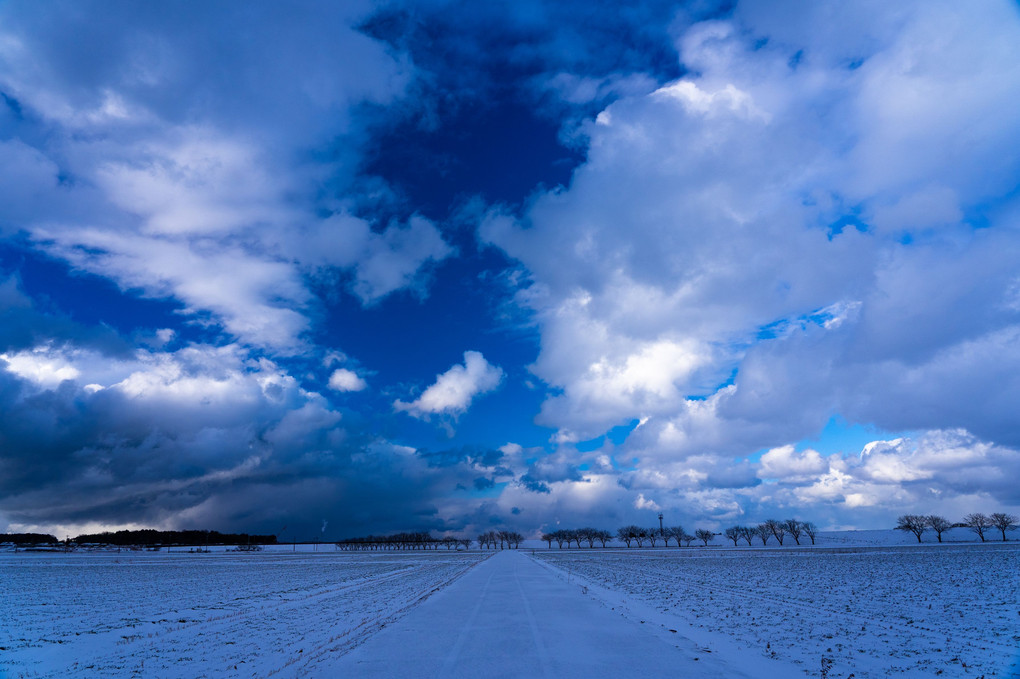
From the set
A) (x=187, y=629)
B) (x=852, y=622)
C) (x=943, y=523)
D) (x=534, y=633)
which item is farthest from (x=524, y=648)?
(x=943, y=523)

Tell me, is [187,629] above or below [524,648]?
below

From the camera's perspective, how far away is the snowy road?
50.5 feet

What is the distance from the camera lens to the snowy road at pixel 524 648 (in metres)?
15.4

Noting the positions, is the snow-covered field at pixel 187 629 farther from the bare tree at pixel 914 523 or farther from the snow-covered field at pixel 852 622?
the bare tree at pixel 914 523

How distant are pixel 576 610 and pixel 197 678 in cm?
1946

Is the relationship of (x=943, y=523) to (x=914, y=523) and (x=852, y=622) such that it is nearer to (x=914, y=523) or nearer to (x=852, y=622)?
(x=914, y=523)

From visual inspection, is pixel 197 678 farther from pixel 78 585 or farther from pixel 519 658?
pixel 78 585

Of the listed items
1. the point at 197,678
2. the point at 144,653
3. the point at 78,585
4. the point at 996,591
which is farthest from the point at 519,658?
the point at 78,585

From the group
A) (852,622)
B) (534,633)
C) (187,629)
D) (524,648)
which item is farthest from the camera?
(187,629)

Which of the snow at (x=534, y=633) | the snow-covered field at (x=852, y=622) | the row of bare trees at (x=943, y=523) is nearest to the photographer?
the snow-covered field at (x=852, y=622)

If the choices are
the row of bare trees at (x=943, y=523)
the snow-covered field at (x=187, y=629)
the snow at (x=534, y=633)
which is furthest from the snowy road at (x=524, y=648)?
the row of bare trees at (x=943, y=523)

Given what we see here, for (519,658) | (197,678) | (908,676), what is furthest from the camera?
(519,658)

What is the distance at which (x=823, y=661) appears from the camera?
53.2 feet

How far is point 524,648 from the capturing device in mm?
18438
